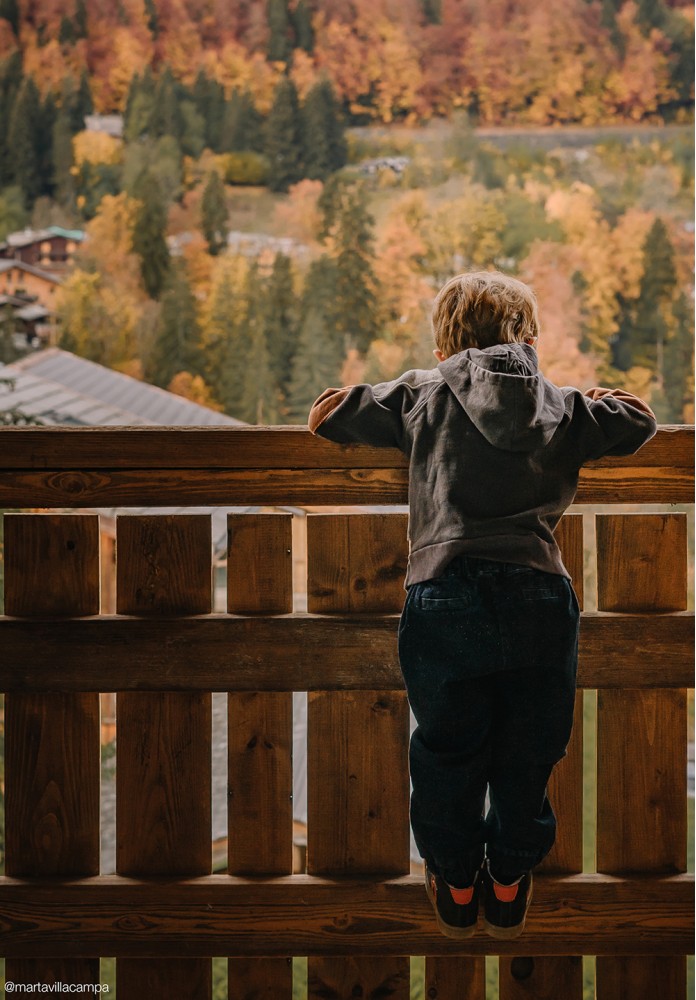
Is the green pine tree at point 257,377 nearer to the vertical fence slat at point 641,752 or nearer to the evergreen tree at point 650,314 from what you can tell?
the evergreen tree at point 650,314

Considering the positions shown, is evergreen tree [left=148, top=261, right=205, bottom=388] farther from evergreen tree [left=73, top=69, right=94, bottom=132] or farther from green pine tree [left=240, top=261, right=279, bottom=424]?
evergreen tree [left=73, top=69, right=94, bottom=132]

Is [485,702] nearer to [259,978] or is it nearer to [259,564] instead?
[259,564]

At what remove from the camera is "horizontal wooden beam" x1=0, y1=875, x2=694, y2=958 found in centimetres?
126

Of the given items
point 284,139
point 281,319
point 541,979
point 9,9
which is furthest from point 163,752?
point 9,9

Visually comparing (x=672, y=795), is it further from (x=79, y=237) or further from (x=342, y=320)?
(x=79, y=237)

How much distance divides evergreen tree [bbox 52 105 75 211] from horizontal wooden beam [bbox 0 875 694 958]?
4466 mm

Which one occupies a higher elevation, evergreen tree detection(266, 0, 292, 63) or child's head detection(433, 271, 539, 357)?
evergreen tree detection(266, 0, 292, 63)

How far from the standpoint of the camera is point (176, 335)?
4852mm

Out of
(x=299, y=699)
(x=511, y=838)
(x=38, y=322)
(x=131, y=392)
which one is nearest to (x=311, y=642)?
(x=511, y=838)

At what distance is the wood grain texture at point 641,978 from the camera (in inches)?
50.5

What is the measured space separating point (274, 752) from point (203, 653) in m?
0.18

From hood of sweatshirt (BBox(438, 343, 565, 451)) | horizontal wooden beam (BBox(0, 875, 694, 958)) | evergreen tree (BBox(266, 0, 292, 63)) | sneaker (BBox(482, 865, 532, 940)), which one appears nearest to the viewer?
hood of sweatshirt (BBox(438, 343, 565, 451))

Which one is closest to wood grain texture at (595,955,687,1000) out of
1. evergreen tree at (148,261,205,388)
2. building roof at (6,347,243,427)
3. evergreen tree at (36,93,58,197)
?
building roof at (6,347,243,427)

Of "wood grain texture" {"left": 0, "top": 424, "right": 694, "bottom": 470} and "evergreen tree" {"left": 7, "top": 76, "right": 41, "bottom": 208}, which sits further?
"evergreen tree" {"left": 7, "top": 76, "right": 41, "bottom": 208}
